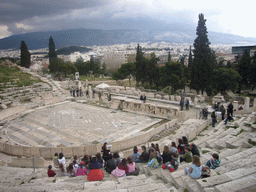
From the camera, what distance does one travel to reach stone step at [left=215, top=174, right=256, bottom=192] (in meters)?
3.95

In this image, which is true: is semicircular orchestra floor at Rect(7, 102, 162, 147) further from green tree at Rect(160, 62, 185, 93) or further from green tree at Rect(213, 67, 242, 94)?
green tree at Rect(160, 62, 185, 93)

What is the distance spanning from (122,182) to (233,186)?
9.11 ft

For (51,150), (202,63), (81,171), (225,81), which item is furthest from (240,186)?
(202,63)

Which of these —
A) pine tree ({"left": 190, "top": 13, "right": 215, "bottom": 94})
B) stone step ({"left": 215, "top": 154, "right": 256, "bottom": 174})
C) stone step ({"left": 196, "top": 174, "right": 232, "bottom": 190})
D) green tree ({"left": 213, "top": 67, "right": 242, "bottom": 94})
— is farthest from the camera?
pine tree ({"left": 190, "top": 13, "right": 215, "bottom": 94})

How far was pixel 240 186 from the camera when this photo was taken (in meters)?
4.03

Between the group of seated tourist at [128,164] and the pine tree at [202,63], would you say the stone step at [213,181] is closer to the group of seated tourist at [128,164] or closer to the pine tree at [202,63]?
the group of seated tourist at [128,164]

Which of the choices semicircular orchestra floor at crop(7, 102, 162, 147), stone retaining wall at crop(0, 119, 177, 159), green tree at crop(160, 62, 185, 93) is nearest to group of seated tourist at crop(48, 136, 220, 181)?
stone retaining wall at crop(0, 119, 177, 159)

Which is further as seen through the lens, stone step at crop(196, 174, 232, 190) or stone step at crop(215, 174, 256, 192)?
stone step at crop(196, 174, 232, 190)

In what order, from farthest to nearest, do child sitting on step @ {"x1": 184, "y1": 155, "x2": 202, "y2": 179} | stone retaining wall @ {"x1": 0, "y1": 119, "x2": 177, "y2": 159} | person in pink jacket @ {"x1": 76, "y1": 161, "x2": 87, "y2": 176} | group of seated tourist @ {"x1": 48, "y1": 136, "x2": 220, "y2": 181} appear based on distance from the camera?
stone retaining wall @ {"x1": 0, "y1": 119, "x2": 177, "y2": 159}
person in pink jacket @ {"x1": 76, "y1": 161, "x2": 87, "y2": 176}
group of seated tourist @ {"x1": 48, "y1": 136, "x2": 220, "y2": 181}
child sitting on step @ {"x1": 184, "y1": 155, "x2": 202, "y2": 179}

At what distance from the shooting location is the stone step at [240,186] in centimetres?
395

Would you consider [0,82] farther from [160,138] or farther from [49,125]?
[160,138]

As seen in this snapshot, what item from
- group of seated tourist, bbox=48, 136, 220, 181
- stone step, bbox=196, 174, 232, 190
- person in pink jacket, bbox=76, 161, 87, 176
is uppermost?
stone step, bbox=196, 174, 232, 190

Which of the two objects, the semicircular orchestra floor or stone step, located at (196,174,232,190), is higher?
stone step, located at (196,174,232,190)

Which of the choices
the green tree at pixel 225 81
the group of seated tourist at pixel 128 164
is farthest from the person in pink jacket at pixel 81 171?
the green tree at pixel 225 81
